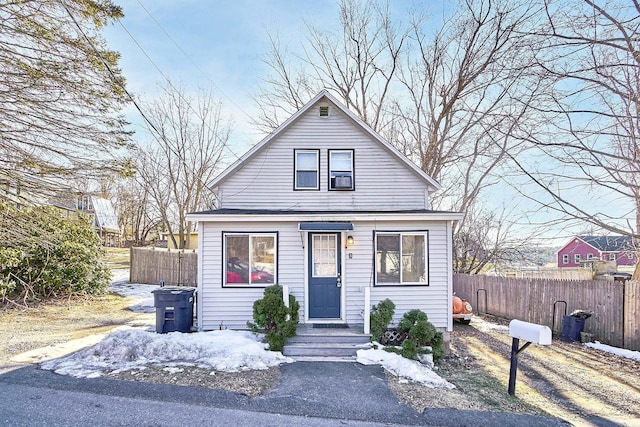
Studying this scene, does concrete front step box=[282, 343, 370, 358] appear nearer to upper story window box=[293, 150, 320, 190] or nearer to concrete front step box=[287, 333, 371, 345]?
concrete front step box=[287, 333, 371, 345]

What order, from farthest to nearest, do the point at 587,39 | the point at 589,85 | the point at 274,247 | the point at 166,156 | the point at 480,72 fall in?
the point at 166,156 < the point at 480,72 < the point at 274,247 < the point at 589,85 < the point at 587,39

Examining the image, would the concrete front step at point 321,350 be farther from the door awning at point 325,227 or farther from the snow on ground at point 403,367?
the door awning at point 325,227

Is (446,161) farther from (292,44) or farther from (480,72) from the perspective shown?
(292,44)

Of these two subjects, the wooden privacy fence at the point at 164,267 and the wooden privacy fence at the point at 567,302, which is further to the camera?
the wooden privacy fence at the point at 164,267

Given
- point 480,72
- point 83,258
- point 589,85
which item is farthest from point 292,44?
point 589,85

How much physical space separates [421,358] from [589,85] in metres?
6.27

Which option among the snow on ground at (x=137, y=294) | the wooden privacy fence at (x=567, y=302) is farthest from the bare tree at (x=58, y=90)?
the wooden privacy fence at (x=567, y=302)

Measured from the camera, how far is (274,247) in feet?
29.6

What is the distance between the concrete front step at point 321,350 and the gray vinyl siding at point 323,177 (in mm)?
3502

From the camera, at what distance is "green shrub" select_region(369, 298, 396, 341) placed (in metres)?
8.08

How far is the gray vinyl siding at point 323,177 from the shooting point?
386 inches

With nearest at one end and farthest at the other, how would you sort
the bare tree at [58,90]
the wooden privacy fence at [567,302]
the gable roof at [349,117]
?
the bare tree at [58,90]
the wooden privacy fence at [567,302]
the gable roof at [349,117]

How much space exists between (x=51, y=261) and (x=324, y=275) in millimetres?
9843

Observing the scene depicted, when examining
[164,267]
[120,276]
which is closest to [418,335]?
[164,267]
